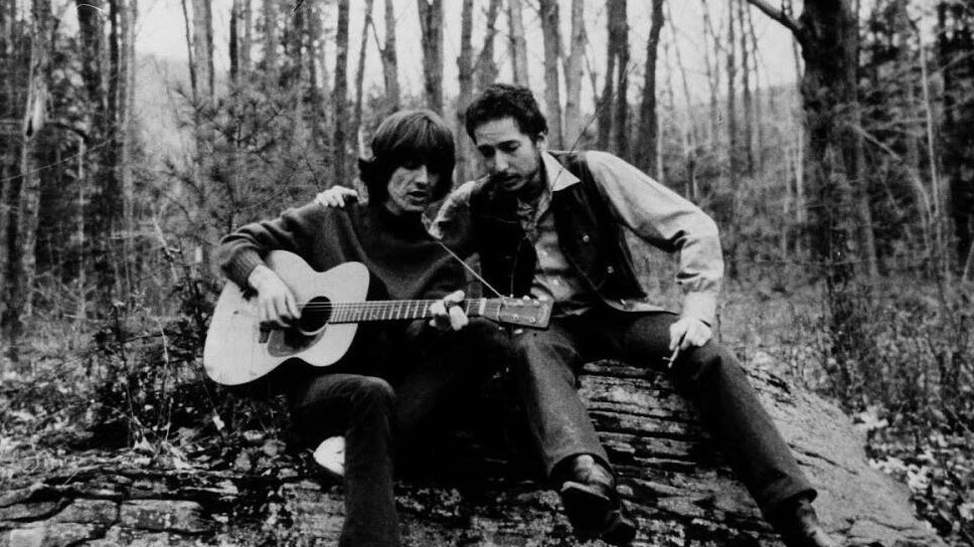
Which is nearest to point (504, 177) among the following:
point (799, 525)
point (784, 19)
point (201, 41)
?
point (799, 525)

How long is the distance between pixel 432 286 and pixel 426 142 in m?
0.64

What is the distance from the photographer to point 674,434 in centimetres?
303

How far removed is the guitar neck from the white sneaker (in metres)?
0.49

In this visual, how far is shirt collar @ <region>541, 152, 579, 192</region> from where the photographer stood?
3201 millimetres

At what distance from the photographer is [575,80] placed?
36.6 feet

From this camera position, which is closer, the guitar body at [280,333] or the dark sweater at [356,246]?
the guitar body at [280,333]

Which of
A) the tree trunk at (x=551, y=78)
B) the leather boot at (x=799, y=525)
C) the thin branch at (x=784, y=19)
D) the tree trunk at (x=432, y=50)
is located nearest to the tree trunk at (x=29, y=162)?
the tree trunk at (x=432, y=50)

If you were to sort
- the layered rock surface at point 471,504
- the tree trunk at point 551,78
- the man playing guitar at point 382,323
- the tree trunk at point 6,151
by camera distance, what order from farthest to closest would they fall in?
the tree trunk at point 551,78 < the tree trunk at point 6,151 < the layered rock surface at point 471,504 < the man playing guitar at point 382,323

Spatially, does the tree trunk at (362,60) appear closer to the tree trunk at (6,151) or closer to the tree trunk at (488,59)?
the tree trunk at (488,59)

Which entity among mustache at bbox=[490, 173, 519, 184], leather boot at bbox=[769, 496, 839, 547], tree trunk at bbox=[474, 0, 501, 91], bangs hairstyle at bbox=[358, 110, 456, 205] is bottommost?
leather boot at bbox=[769, 496, 839, 547]

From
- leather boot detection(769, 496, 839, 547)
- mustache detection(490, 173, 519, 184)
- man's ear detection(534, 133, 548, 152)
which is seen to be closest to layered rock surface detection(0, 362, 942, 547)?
leather boot detection(769, 496, 839, 547)

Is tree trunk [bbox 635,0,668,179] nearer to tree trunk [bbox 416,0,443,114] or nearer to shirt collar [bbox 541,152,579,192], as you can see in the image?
tree trunk [bbox 416,0,443,114]

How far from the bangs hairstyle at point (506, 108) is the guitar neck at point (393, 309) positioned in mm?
914

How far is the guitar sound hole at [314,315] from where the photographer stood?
2975 millimetres
